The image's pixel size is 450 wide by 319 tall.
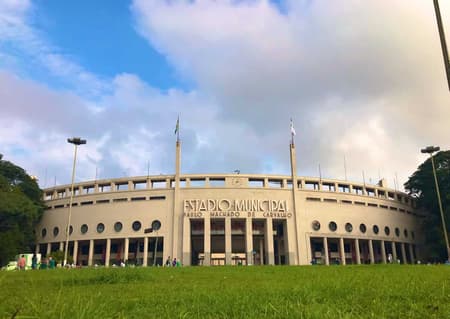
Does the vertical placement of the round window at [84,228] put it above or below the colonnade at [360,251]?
above

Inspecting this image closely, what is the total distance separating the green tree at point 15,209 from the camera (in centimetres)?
4828

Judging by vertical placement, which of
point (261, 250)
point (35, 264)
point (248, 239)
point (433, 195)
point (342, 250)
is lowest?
point (35, 264)

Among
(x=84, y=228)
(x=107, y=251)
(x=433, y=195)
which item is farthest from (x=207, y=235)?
(x=433, y=195)

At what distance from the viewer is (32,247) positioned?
214 feet

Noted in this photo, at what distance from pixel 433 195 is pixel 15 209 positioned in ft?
193

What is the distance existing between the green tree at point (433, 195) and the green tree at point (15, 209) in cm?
5681

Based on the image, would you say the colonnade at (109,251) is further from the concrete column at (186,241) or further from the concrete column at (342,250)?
the concrete column at (342,250)

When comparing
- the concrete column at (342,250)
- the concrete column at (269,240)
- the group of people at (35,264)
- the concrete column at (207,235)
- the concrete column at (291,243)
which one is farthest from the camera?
the concrete column at (342,250)

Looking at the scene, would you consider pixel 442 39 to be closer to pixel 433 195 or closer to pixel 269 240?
pixel 269 240

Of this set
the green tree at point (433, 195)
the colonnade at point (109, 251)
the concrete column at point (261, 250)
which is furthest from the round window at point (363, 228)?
the colonnade at point (109, 251)

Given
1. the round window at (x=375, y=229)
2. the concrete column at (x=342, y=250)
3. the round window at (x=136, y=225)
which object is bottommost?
the concrete column at (x=342, y=250)

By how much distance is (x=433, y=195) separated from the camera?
2361 inches

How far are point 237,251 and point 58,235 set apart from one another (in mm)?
28976

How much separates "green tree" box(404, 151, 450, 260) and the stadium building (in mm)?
3981
